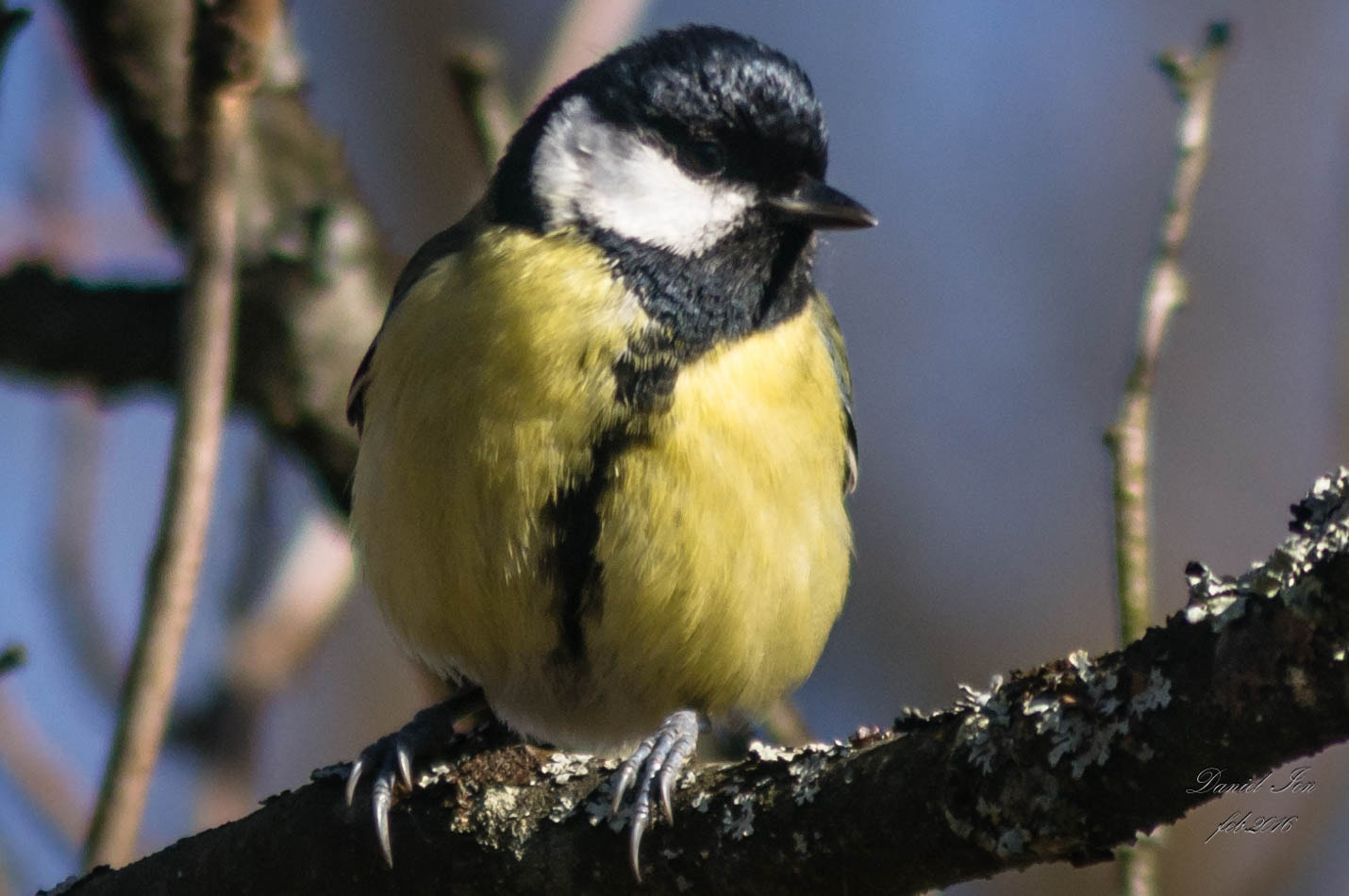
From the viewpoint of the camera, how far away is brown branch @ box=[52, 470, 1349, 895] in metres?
1.43

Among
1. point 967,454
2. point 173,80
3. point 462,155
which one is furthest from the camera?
point 462,155

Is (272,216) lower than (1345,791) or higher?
higher

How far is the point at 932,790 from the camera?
169cm

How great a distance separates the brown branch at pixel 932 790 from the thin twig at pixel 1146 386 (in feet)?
2.60

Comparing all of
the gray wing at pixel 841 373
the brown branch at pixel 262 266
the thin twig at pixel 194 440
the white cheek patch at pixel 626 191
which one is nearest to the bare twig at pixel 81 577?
the brown branch at pixel 262 266

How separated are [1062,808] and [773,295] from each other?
154 cm

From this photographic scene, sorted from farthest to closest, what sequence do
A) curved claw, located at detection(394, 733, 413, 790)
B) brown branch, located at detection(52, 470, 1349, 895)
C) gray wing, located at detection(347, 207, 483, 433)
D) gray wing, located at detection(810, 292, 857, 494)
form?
gray wing, located at detection(810, 292, 857, 494) < gray wing, located at detection(347, 207, 483, 433) < curved claw, located at detection(394, 733, 413, 790) < brown branch, located at detection(52, 470, 1349, 895)

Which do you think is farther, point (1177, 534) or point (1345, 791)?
point (1177, 534)

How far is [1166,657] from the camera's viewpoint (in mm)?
1520

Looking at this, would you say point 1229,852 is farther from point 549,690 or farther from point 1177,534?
point 549,690

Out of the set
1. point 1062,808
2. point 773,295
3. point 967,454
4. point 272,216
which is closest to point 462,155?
point 967,454

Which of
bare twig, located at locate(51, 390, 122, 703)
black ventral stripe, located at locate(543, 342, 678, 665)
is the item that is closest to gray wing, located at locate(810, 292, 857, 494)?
black ventral stripe, located at locate(543, 342, 678, 665)

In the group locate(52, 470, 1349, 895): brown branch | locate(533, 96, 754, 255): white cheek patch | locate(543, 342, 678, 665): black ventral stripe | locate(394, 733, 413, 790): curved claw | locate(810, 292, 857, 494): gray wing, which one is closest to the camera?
locate(52, 470, 1349, 895): brown branch

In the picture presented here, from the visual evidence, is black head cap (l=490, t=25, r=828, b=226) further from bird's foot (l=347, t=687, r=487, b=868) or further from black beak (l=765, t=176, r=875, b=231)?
bird's foot (l=347, t=687, r=487, b=868)
